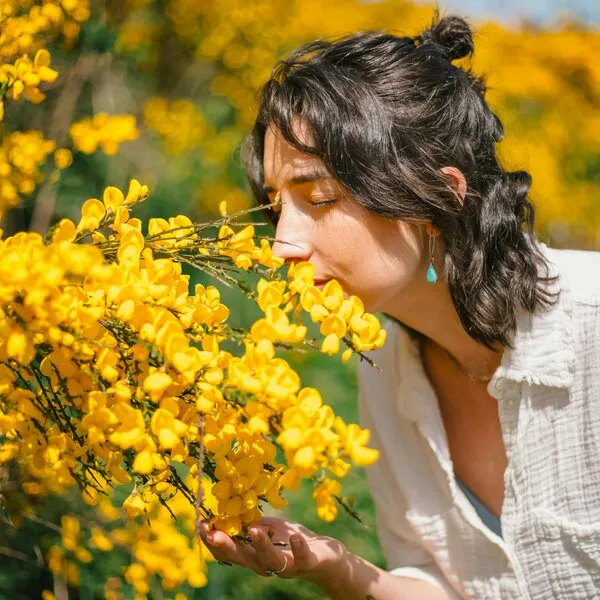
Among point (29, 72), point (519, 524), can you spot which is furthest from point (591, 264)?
point (29, 72)

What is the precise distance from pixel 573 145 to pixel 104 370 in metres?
5.55

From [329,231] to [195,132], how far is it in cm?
242

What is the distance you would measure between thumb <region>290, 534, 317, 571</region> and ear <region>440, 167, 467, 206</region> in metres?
0.67

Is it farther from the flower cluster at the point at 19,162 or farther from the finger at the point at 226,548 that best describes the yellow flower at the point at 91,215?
the flower cluster at the point at 19,162

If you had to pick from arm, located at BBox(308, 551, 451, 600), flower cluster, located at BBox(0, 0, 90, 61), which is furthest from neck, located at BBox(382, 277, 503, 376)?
flower cluster, located at BBox(0, 0, 90, 61)

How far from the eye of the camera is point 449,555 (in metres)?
1.85

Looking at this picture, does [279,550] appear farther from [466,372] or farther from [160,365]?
[466,372]

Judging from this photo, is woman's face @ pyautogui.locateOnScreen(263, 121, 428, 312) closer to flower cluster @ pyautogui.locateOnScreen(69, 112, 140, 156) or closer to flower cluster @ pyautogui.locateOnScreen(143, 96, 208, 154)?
flower cluster @ pyautogui.locateOnScreen(69, 112, 140, 156)

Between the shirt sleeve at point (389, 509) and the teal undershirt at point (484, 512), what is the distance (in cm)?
17

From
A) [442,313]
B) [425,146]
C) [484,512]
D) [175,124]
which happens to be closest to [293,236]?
[425,146]

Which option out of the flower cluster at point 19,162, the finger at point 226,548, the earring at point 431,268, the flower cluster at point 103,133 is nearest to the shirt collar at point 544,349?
the earring at point 431,268

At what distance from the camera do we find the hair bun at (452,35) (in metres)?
1.71

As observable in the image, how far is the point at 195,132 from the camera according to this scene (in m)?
3.64

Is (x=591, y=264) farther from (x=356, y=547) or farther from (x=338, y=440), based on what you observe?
(x=356, y=547)
